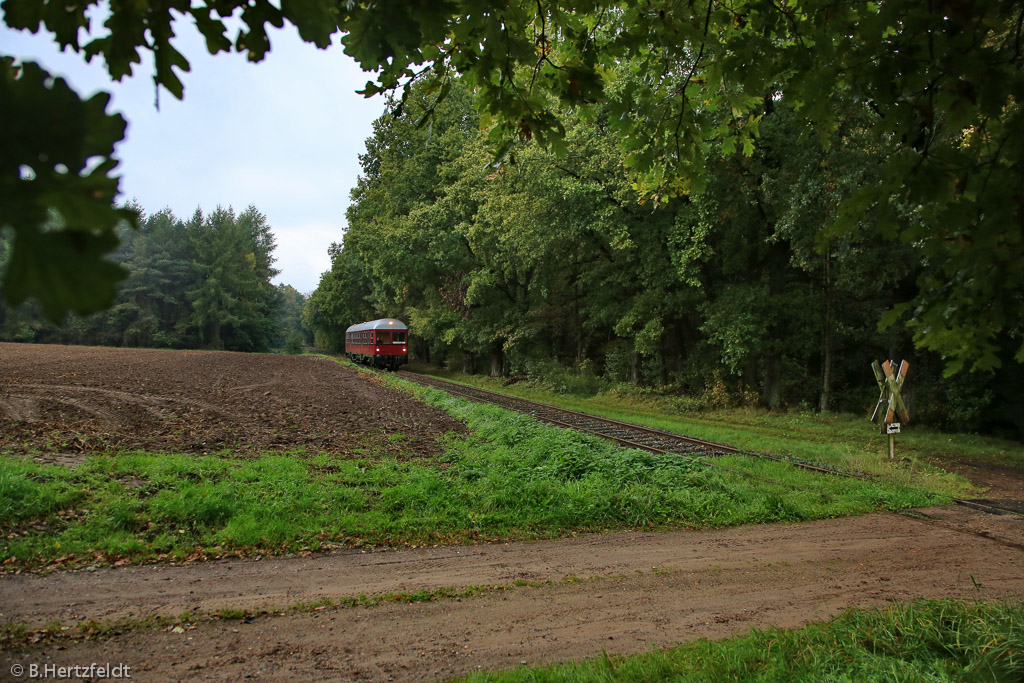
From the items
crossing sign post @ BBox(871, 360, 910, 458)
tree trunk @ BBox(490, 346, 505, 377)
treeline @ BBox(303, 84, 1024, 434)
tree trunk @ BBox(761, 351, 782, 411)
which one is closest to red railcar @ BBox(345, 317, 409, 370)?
tree trunk @ BBox(490, 346, 505, 377)

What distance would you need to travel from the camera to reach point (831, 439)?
13.0m

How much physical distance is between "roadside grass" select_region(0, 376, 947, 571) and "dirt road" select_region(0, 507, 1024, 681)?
1.30ft

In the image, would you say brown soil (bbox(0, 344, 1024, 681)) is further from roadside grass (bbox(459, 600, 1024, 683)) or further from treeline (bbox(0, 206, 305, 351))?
treeline (bbox(0, 206, 305, 351))

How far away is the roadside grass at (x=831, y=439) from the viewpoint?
9.80 metres

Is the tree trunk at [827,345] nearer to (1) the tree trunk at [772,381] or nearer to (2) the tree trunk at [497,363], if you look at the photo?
(1) the tree trunk at [772,381]

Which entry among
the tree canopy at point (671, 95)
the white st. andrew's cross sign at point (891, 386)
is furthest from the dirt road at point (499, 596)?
the white st. andrew's cross sign at point (891, 386)

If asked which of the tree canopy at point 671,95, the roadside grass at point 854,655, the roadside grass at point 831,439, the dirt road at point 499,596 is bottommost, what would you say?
the dirt road at point 499,596

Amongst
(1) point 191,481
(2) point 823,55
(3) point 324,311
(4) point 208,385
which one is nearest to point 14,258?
(2) point 823,55

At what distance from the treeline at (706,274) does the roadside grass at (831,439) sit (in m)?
1.56

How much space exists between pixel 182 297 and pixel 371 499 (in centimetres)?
6220

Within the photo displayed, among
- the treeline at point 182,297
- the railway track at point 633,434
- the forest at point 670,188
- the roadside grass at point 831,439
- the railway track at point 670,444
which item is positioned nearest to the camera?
the forest at point 670,188

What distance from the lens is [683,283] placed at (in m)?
19.3

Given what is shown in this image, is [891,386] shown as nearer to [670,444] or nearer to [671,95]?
[670,444]

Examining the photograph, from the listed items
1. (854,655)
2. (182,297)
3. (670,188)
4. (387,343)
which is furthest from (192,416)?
(182,297)
